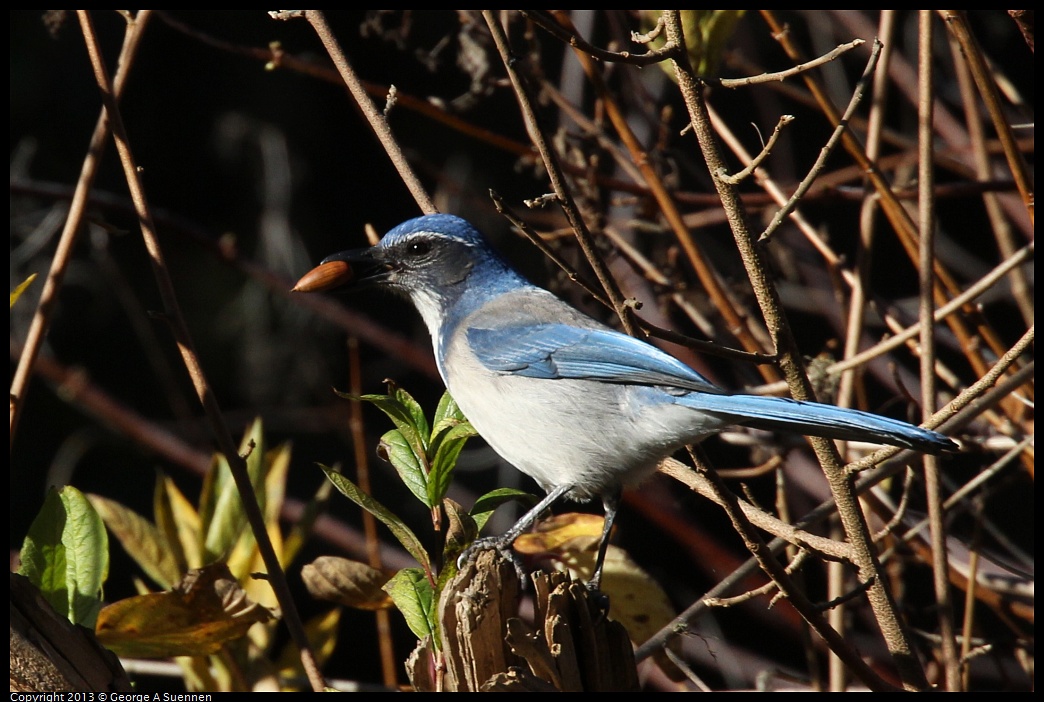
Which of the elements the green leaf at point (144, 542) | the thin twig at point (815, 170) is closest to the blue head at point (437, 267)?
the green leaf at point (144, 542)

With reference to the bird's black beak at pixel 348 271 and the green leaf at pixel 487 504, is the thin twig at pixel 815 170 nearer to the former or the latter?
the green leaf at pixel 487 504

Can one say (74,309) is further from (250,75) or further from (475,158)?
(475,158)

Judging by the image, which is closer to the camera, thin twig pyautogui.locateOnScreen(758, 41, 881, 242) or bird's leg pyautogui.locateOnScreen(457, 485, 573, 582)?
thin twig pyautogui.locateOnScreen(758, 41, 881, 242)

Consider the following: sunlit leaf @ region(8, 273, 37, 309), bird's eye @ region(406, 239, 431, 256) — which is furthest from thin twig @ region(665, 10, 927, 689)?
sunlit leaf @ region(8, 273, 37, 309)

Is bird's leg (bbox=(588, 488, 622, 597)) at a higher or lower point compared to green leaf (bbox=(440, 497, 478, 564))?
lower

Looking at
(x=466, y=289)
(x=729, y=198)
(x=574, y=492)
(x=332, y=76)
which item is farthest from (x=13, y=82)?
(x=729, y=198)

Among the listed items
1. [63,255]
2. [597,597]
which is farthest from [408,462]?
[63,255]

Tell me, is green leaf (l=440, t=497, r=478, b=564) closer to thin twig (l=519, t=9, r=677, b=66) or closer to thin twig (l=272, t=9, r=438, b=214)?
thin twig (l=272, t=9, r=438, b=214)

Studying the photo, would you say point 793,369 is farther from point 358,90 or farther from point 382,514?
point 358,90
